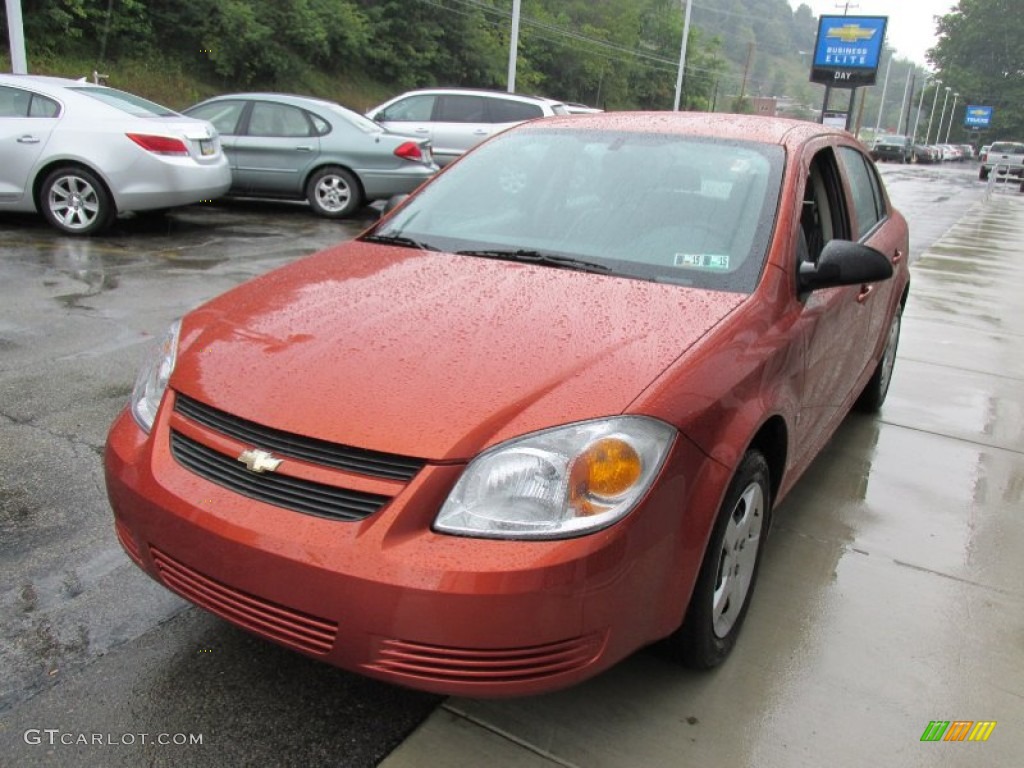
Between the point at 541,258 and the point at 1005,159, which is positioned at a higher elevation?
the point at 541,258

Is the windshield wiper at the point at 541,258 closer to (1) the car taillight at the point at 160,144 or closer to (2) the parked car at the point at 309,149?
(1) the car taillight at the point at 160,144

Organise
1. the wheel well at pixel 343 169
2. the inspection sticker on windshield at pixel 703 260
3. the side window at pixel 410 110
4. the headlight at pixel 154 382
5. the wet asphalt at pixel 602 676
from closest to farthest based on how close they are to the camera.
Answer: the wet asphalt at pixel 602 676 → the headlight at pixel 154 382 → the inspection sticker on windshield at pixel 703 260 → the wheel well at pixel 343 169 → the side window at pixel 410 110

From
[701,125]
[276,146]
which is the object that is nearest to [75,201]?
[276,146]

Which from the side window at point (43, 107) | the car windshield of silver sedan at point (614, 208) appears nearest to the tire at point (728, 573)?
the car windshield of silver sedan at point (614, 208)

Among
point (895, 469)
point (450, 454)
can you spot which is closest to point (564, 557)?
point (450, 454)

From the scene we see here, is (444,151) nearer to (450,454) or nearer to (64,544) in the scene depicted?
(64,544)

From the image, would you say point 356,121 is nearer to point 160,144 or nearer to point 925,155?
point 160,144

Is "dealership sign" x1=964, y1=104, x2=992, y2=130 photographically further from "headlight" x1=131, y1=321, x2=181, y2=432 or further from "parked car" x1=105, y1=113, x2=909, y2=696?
"headlight" x1=131, y1=321, x2=181, y2=432

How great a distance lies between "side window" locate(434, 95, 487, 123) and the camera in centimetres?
1310

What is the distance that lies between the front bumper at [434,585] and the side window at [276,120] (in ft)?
31.1

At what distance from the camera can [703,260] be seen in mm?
2881

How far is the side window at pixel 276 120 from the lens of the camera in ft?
35.6

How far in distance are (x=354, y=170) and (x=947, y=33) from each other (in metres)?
121

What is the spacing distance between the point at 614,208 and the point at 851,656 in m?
1.68
